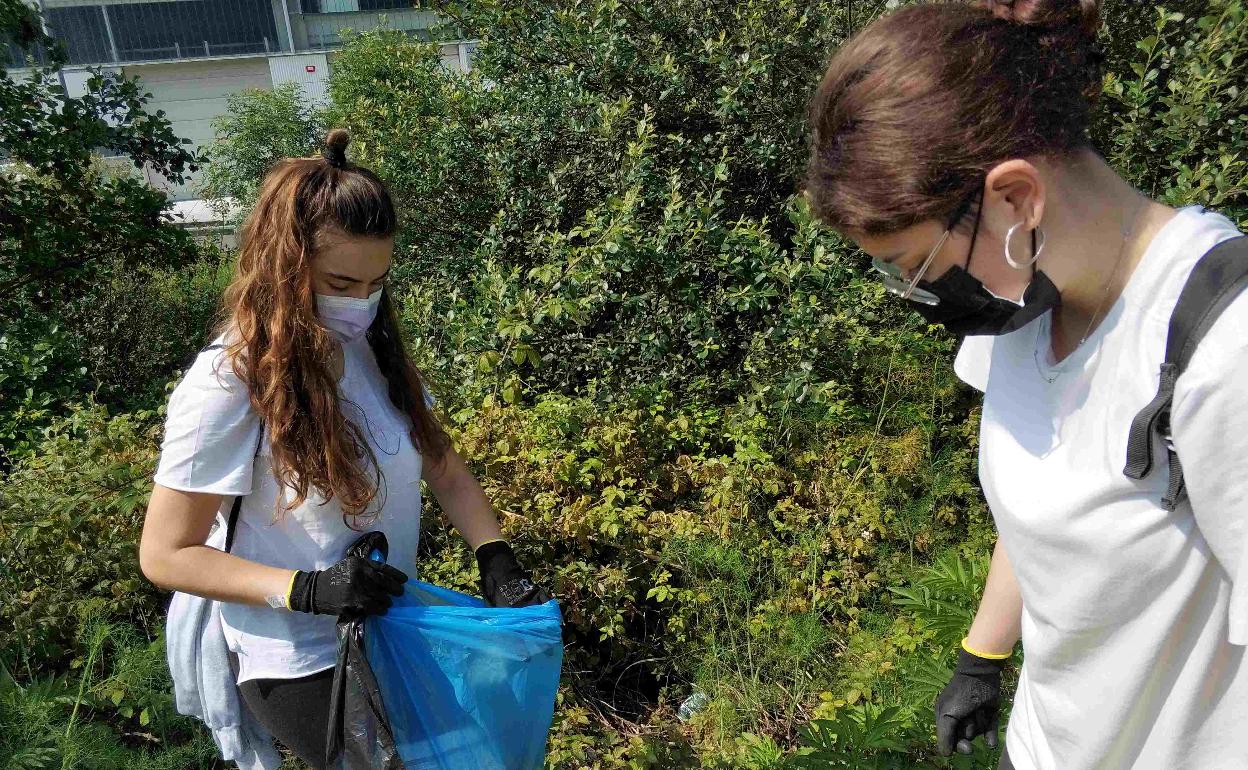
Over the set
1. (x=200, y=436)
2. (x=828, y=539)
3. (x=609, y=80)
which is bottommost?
(x=828, y=539)

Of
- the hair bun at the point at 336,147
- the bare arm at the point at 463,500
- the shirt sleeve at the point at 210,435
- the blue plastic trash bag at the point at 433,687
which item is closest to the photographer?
the shirt sleeve at the point at 210,435

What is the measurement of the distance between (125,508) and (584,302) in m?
1.87

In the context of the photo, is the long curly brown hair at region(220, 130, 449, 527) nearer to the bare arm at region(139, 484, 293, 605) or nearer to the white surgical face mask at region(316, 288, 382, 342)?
the white surgical face mask at region(316, 288, 382, 342)

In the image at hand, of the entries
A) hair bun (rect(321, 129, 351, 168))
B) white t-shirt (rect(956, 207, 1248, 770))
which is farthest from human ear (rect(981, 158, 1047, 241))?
hair bun (rect(321, 129, 351, 168))

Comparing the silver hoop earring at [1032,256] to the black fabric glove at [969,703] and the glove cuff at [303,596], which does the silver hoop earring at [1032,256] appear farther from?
the glove cuff at [303,596]

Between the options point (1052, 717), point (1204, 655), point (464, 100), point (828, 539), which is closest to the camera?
point (1204, 655)

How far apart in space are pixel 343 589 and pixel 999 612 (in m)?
1.20

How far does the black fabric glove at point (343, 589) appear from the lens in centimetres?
155

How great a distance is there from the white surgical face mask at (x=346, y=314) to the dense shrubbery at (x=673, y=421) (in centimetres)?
139

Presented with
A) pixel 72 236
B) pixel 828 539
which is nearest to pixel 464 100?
pixel 72 236

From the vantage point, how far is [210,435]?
1523 mm

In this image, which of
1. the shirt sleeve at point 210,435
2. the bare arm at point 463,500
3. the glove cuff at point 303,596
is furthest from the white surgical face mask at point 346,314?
the glove cuff at point 303,596

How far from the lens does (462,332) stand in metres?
3.51

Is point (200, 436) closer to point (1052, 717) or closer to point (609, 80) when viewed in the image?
point (1052, 717)
